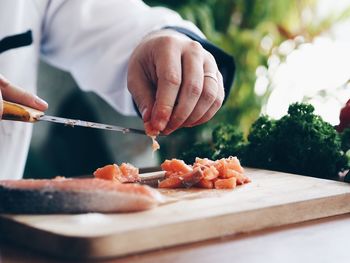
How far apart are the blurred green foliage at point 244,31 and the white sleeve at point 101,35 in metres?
1.25

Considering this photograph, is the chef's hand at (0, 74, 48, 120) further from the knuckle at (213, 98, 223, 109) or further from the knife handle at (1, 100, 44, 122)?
the knuckle at (213, 98, 223, 109)

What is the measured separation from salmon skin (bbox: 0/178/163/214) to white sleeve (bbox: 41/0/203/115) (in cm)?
104

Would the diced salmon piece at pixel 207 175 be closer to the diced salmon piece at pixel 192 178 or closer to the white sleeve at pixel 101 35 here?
the diced salmon piece at pixel 192 178

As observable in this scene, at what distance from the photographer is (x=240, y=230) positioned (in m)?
1.28

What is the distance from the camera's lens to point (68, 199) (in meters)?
1.22

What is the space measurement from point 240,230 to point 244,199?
14 centimetres

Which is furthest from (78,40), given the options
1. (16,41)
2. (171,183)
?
(171,183)

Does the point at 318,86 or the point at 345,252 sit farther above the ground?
the point at 318,86

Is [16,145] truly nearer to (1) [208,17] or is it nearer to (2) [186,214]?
(2) [186,214]

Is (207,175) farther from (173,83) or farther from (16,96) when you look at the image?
(16,96)

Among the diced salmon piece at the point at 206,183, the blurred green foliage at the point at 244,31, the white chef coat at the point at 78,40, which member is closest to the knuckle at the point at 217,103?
the diced salmon piece at the point at 206,183

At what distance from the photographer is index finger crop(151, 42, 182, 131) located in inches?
64.1

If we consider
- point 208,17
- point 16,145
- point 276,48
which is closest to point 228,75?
point 16,145

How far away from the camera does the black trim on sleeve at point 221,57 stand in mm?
2074
